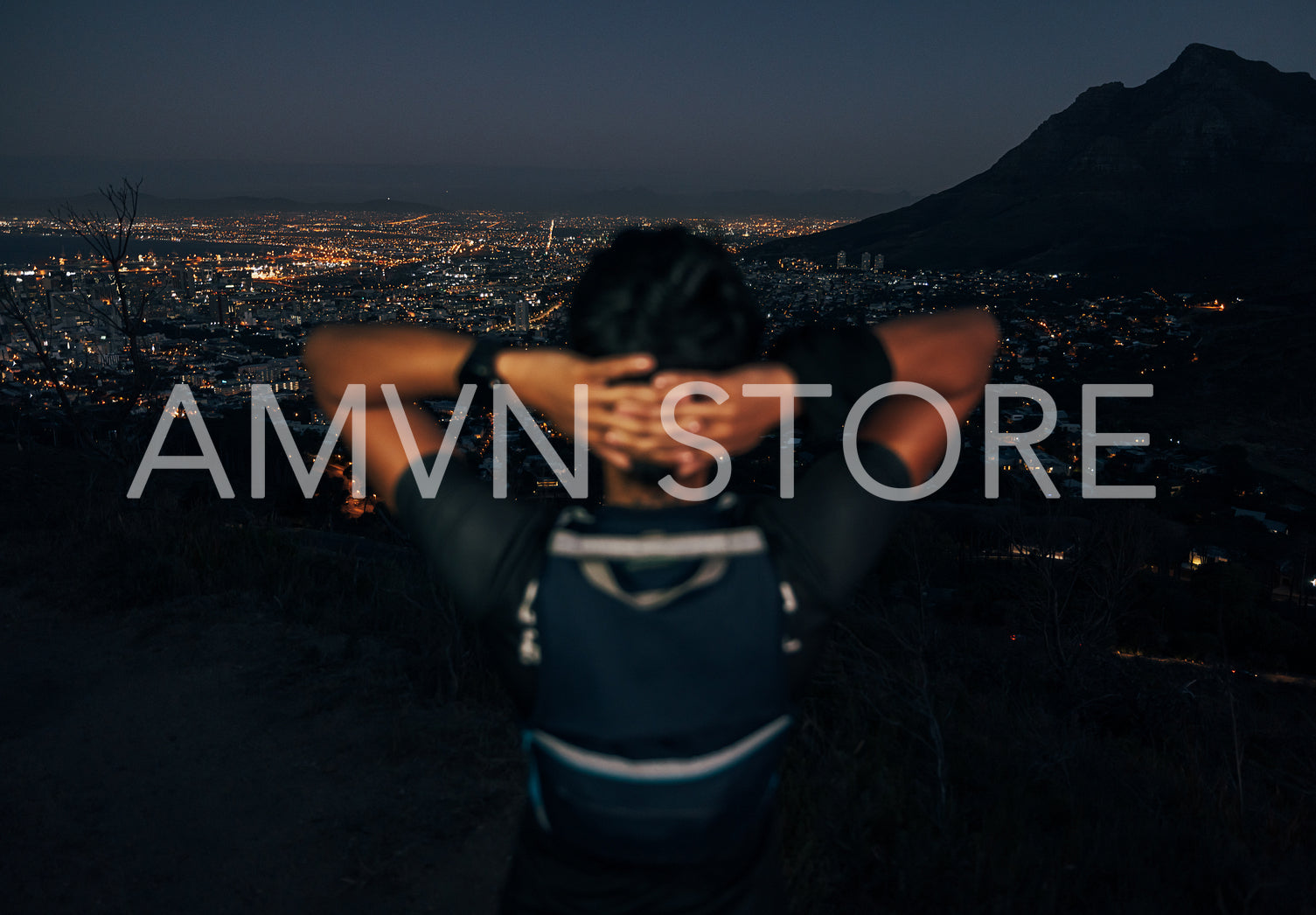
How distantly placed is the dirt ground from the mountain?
50.3 m

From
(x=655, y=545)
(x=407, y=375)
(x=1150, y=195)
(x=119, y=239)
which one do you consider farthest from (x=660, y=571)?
(x=1150, y=195)

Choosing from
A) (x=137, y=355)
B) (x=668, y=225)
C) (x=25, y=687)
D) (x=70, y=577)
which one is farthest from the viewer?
(x=137, y=355)

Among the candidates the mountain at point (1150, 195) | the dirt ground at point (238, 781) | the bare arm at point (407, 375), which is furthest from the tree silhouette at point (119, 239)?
the mountain at point (1150, 195)

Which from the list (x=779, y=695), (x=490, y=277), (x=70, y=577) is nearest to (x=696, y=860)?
(x=779, y=695)

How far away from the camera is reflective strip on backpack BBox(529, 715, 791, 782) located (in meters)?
0.90

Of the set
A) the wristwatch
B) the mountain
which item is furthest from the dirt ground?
the mountain

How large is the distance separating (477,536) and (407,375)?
1.15 feet

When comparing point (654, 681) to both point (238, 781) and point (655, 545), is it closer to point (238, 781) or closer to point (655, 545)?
point (655, 545)

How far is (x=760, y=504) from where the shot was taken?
3.35 feet

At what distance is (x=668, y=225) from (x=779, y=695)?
2.17ft

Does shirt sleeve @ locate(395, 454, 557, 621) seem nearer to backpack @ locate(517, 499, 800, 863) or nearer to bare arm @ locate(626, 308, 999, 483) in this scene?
backpack @ locate(517, 499, 800, 863)

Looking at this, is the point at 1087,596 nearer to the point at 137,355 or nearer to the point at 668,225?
the point at 668,225

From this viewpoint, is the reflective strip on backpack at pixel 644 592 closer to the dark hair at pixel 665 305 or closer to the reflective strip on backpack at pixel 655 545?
the reflective strip on backpack at pixel 655 545

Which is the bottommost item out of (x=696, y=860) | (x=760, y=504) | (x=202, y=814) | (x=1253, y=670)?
(x=1253, y=670)
